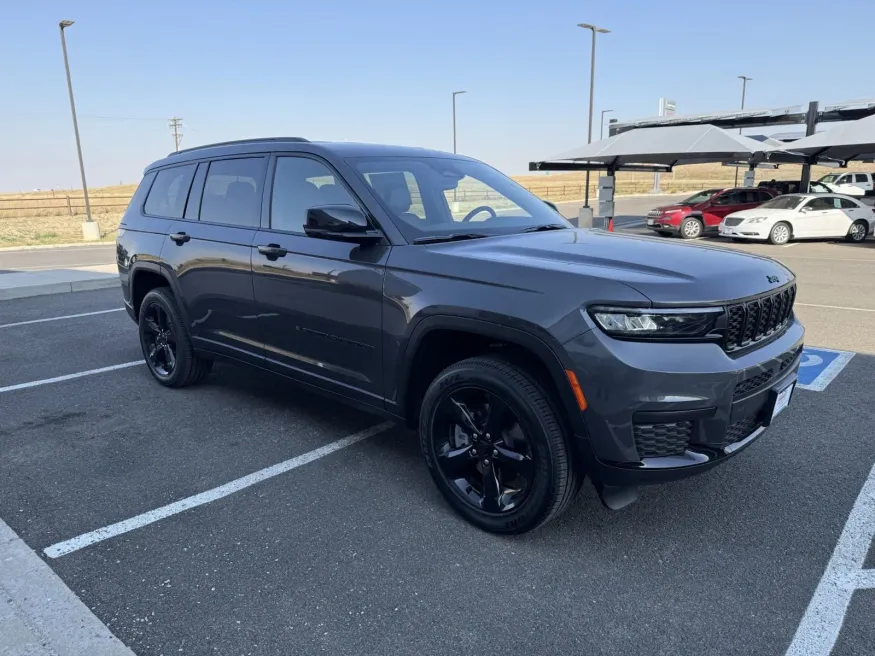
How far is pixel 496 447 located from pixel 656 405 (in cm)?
78

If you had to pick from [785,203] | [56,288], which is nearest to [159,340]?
[56,288]

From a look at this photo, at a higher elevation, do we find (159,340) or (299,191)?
(299,191)

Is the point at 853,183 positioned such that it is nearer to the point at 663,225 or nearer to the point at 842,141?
the point at 842,141

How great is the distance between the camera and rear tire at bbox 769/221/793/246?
1794cm

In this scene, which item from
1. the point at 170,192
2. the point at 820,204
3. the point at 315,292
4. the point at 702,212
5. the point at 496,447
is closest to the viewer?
the point at 496,447

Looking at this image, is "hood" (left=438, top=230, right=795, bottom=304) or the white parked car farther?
the white parked car

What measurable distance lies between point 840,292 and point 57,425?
10341 millimetres

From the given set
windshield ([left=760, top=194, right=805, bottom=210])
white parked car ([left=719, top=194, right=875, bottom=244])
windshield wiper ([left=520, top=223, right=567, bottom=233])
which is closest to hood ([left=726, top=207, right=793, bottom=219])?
white parked car ([left=719, top=194, right=875, bottom=244])

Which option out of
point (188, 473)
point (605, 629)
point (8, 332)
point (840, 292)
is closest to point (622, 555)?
point (605, 629)

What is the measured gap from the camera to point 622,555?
2977 mm

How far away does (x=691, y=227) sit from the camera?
66.7ft

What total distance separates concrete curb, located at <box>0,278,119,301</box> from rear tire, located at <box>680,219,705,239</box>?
15.9 m

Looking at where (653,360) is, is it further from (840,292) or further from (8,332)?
(840,292)

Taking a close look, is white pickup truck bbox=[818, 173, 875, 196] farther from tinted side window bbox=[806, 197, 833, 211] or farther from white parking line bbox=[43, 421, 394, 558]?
white parking line bbox=[43, 421, 394, 558]
